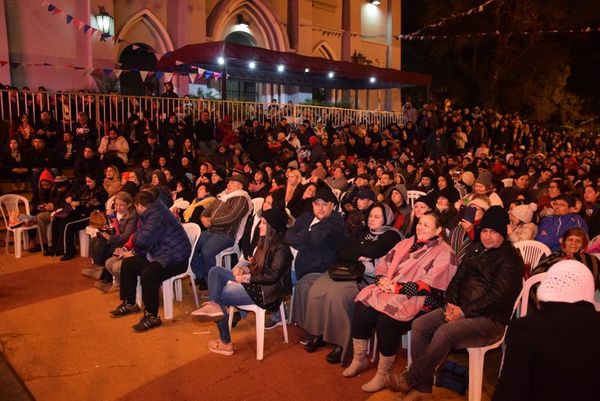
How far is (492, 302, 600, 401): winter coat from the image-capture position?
2057 millimetres

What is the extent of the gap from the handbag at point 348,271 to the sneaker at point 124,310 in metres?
2.30

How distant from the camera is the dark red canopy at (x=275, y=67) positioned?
41.1 feet

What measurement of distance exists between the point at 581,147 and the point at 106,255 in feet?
64.7

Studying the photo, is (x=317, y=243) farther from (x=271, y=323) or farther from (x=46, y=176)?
(x=46, y=176)

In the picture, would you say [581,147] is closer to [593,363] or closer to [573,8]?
[573,8]

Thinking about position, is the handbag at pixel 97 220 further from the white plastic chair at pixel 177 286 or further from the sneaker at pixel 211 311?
the sneaker at pixel 211 311

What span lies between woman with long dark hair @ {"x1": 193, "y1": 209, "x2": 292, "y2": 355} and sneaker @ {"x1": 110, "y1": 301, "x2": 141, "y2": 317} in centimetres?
130

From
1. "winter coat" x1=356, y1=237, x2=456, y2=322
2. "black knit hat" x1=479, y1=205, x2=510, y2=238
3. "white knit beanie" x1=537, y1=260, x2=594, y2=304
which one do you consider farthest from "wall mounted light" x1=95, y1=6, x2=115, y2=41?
"white knit beanie" x1=537, y1=260, x2=594, y2=304

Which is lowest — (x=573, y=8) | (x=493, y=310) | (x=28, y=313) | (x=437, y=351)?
(x=28, y=313)

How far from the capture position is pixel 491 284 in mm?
3715

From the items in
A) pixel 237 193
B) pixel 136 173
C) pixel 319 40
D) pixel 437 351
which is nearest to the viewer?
pixel 437 351

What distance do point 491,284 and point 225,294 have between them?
220cm

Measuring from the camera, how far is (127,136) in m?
11.2

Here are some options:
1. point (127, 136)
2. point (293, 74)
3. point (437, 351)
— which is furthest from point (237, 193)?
point (293, 74)
